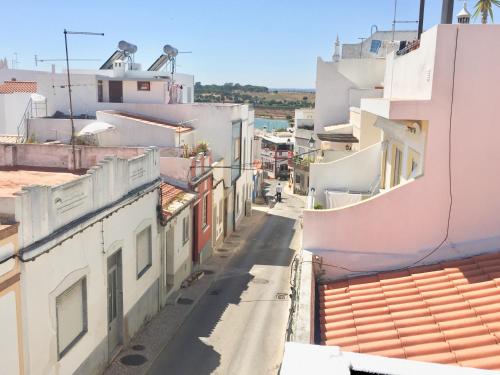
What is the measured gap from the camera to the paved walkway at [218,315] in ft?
54.8

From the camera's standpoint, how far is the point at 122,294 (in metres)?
15.9

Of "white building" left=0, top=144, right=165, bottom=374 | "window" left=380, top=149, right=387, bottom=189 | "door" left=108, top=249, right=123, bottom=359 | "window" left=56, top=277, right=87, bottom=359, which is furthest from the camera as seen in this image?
"door" left=108, top=249, right=123, bottom=359

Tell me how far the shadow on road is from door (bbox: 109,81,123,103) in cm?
1166

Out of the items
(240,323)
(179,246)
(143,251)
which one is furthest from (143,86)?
(240,323)

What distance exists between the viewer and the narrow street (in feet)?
54.9

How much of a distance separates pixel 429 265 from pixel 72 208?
26.8 feet

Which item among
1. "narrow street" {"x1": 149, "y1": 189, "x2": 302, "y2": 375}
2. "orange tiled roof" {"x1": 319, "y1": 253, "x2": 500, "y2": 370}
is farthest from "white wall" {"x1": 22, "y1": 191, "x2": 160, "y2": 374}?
"orange tiled roof" {"x1": 319, "y1": 253, "x2": 500, "y2": 370}

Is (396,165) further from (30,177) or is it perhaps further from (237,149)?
(237,149)

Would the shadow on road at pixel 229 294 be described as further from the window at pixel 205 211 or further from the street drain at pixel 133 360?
the window at pixel 205 211

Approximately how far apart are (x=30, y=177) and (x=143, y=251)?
4453mm

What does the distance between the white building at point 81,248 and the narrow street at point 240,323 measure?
1853 millimetres

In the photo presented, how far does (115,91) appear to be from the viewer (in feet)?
109

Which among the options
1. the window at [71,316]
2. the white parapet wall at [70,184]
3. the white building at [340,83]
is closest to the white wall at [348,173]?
the white parapet wall at [70,184]

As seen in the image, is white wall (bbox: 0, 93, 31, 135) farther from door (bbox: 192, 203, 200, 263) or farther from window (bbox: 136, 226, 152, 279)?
window (bbox: 136, 226, 152, 279)
